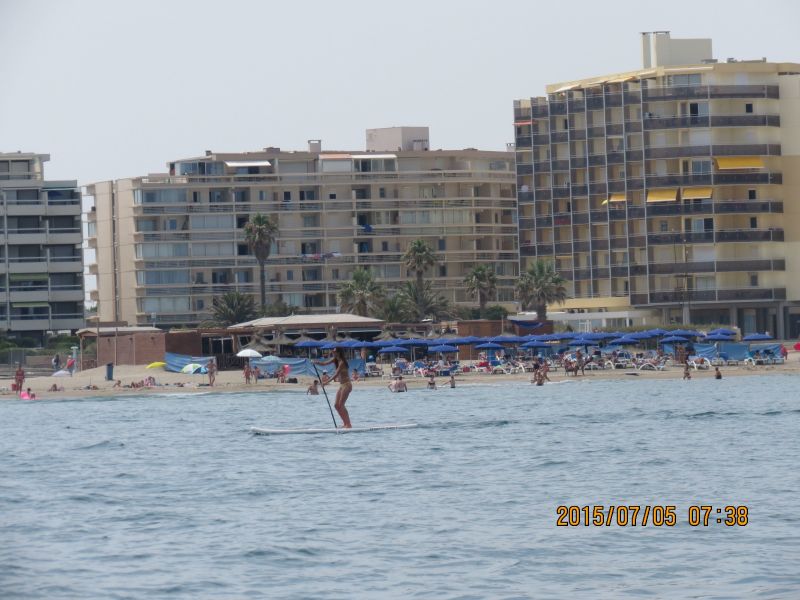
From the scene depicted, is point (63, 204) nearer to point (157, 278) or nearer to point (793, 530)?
point (157, 278)

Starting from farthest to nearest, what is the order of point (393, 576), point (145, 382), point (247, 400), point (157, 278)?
point (157, 278) → point (145, 382) → point (247, 400) → point (393, 576)

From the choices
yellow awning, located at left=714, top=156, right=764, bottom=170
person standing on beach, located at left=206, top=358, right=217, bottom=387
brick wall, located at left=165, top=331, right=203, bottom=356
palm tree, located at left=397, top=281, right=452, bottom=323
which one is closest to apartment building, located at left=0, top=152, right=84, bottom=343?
palm tree, located at left=397, top=281, right=452, bottom=323

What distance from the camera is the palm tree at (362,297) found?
120625mm

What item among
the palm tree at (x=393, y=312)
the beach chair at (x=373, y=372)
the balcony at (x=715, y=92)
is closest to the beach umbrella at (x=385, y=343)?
the beach chair at (x=373, y=372)

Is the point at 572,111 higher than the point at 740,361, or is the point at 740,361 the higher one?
the point at 572,111

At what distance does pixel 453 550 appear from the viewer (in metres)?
23.8

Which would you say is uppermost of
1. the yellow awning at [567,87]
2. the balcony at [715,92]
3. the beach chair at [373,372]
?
the yellow awning at [567,87]

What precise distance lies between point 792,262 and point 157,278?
53593 millimetres

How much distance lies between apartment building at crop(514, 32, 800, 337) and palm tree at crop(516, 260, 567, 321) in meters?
4.41

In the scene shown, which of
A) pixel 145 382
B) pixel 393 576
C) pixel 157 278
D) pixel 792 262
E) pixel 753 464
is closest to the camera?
pixel 393 576

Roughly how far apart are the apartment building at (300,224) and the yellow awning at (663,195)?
947 inches

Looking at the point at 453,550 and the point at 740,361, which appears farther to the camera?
the point at 740,361

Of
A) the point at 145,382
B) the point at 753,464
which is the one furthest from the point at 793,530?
the point at 145,382

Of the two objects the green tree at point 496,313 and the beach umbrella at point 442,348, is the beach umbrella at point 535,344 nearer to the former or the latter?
the beach umbrella at point 442,348
